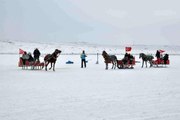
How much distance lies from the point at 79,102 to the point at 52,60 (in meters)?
14.3

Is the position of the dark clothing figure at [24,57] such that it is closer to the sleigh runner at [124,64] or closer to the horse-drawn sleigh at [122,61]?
the horse-drawn sleigh at [122,61]

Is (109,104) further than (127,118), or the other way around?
(109,104)

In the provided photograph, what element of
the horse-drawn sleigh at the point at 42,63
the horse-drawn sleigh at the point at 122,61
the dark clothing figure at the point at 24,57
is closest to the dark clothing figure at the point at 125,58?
the horse-drawn sleigh at the point at 122,61

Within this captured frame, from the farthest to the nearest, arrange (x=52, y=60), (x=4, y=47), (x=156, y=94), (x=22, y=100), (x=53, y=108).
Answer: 1. (x=4, y=47)
2. (x=52, y=60)
3. (x=156, y=94)
4. (x=22, y=100)
5. (x=53, y=108)

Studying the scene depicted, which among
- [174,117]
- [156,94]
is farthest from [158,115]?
[156,94]

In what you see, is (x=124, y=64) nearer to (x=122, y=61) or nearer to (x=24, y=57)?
(x=122, y=61)

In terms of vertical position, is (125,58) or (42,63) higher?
(125,58)

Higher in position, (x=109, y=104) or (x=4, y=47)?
(x=4, y=47)

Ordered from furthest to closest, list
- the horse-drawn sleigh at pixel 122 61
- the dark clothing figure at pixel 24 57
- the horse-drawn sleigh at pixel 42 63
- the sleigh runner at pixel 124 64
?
the sleigh runner at pixel 124 64
the horse-drawn sleigh at pixel 122 61
the dark clothing figure at pixel 24 57
the horse-drawn sleigh at pixel 42 63

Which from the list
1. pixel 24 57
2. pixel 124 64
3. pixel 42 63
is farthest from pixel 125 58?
pixel 24 57

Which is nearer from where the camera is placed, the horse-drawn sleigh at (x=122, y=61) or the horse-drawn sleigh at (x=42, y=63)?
the horse-drawn sleigh at (x=42, y=63)

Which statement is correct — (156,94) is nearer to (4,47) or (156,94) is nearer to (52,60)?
(52,60)

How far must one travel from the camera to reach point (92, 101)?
28.1ft

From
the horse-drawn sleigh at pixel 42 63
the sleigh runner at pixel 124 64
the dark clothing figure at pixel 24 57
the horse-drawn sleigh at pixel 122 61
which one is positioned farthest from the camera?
the sleigh runner at pixel 124 64
